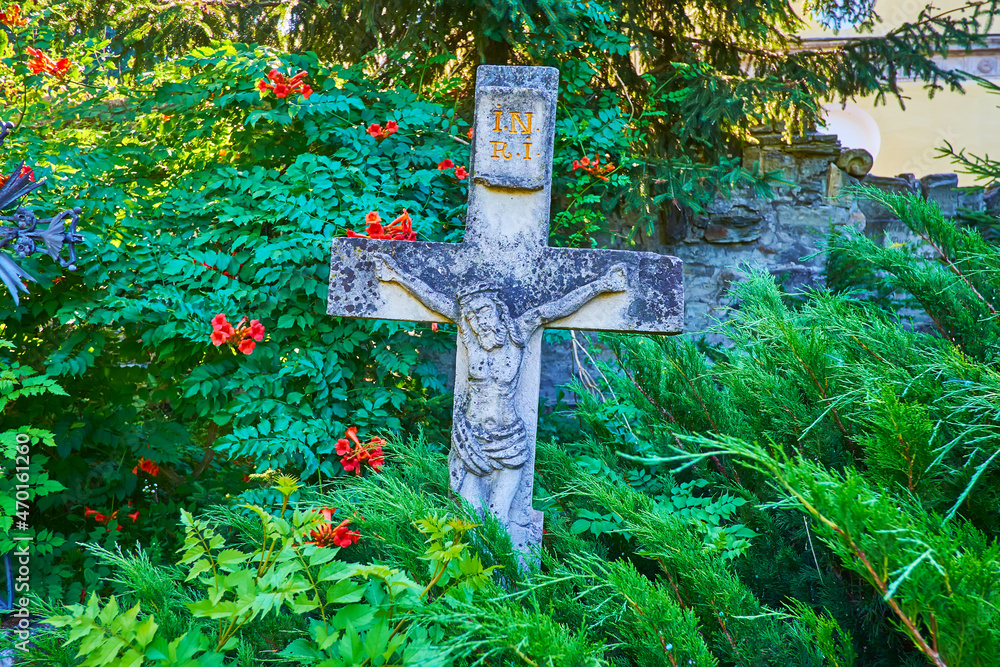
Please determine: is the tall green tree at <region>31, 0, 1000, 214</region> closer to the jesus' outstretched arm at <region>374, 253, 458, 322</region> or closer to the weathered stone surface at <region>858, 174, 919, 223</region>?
the weathered stone surface at <region>858, 174, 919, 223</region>

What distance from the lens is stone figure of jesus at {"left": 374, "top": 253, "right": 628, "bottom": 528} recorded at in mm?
2143

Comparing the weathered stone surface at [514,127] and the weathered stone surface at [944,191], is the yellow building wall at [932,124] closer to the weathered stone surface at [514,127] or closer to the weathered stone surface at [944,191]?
the weathered stone surface at [944,191]

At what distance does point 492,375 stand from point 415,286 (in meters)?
0.39

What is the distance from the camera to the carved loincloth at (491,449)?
2.13 metres

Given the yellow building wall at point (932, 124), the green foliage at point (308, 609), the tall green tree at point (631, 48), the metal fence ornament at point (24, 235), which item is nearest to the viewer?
the green foliage at point (308, 609)

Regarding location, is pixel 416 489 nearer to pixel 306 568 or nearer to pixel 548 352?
pixel 306 568

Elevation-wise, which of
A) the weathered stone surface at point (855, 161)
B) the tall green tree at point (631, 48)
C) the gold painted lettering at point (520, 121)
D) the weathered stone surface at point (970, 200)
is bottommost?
the gold painted lettering at point (520, 121)

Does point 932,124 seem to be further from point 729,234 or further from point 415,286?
point 415,286

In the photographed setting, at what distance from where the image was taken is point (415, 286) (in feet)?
7.32

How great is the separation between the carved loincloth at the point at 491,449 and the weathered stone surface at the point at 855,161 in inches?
135

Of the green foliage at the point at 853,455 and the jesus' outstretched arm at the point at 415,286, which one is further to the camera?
the jesus' outstretched arm at the point at 415,286

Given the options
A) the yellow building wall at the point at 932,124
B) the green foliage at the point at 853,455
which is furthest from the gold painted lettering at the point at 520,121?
the yellow building wall at the point at 932,124

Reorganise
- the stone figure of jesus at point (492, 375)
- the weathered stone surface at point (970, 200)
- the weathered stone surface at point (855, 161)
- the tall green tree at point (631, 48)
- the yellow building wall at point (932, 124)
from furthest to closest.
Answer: the yellow building wall at point (932, 124), the weathered stone surface at point (970, 200), the weathered stone surface at point (855, 161), the tall green tree at point (631, 48), the stone figure of jesus at point (492, 375)

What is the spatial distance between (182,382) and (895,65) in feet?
Answer: 14.5
